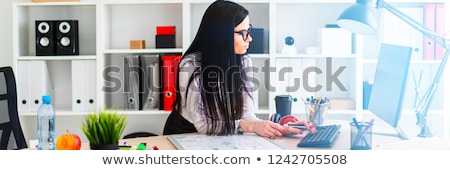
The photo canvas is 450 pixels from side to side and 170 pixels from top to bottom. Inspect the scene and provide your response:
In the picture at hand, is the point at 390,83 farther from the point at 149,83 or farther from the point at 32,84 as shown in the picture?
the point at 32,84

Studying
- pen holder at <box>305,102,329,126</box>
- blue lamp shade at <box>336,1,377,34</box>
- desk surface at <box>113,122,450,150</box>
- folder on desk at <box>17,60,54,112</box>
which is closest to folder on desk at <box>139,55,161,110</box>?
desk surface at <box>113,122,450,150</box>

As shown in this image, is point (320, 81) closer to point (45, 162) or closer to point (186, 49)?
point (186, 49)

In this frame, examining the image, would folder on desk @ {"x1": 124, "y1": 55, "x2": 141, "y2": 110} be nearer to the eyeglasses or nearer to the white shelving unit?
the white shelving unit

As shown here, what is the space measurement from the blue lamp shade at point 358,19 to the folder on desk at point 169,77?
0.60 metres

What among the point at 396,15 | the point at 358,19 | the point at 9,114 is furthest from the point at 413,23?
the point at 9,114

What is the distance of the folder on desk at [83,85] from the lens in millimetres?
2049

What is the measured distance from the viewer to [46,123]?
2018mm

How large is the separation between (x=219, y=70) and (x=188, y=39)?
15 cm

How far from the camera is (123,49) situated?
204 centimetres

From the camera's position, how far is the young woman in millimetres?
2016

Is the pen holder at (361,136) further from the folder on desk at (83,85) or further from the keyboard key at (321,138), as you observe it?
the folder on desk at (83,85)

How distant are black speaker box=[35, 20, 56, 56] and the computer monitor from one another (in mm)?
1134

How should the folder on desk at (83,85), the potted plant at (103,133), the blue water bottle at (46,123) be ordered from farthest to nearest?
the folder on desk at (83,85)
the blue water bottle at (46,123)
the potted plant at (103,133)

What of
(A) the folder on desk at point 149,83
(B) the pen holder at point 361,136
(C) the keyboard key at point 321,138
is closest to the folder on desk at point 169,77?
(A) the folder on desk at point 149,83
